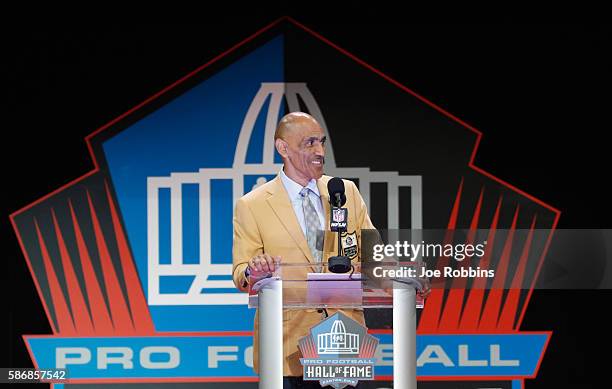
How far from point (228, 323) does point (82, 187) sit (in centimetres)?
120

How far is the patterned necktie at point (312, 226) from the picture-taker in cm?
423

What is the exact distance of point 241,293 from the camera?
18.5ft

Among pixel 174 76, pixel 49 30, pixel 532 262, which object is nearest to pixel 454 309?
pixel 532 262

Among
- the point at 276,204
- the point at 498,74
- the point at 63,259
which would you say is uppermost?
the point at 498,74

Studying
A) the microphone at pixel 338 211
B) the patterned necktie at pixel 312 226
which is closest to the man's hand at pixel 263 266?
the microphone at pixel 338 211

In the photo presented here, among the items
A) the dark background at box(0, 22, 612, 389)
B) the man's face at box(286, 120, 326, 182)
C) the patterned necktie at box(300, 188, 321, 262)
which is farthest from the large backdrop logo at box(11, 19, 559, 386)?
the patterned necktie at box(300, 188, 321, 262)

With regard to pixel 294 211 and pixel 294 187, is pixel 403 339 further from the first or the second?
pixel 294 187

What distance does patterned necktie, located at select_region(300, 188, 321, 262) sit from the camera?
167 inches

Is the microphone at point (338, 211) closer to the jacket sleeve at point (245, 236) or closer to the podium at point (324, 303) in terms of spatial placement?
the podium at point (324, 303)

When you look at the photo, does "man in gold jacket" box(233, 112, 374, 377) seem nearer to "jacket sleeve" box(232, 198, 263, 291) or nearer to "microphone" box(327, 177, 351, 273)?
"jacket sleeve" box(232, 198, 263, 291)

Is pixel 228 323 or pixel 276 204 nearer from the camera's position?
pixel 276 204

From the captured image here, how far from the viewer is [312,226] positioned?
4.26 m

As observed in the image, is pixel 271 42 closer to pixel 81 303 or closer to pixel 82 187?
pixel 82 187

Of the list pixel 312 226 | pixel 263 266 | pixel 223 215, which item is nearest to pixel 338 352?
pixel 263 266
